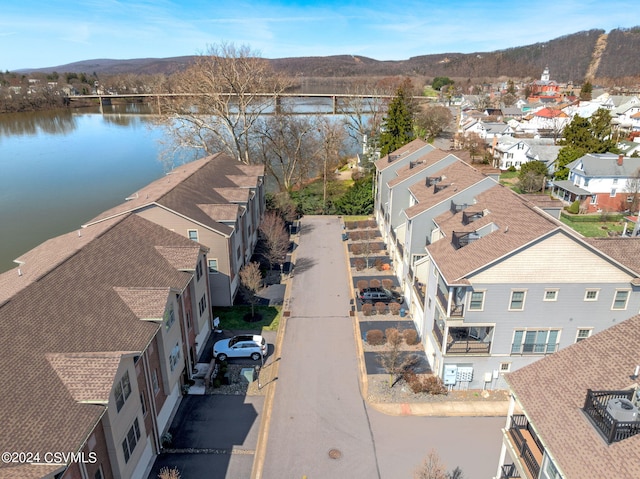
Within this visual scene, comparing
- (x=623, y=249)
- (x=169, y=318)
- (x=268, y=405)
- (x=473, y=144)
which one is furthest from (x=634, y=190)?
(x=169, y=318)

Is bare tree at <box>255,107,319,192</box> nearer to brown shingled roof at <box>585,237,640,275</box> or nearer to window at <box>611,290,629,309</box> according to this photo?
brown shingled roof at <box>585,237,640,275</box>

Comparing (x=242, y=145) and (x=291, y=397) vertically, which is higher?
(x=242, y=145)

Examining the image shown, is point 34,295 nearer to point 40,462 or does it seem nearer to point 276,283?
point 40,462

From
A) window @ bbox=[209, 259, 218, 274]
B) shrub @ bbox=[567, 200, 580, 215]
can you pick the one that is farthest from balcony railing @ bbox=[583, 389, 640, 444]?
shrub @ bbox=[567, 200, 580, 215]

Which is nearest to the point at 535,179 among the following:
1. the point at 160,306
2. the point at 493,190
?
the point at 493,190

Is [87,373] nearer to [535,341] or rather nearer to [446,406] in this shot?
[446,406]

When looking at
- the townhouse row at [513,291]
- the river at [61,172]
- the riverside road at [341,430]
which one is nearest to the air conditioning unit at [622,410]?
the riverside road at [341,430]

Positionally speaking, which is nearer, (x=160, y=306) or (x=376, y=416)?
(x=160, y=306)
